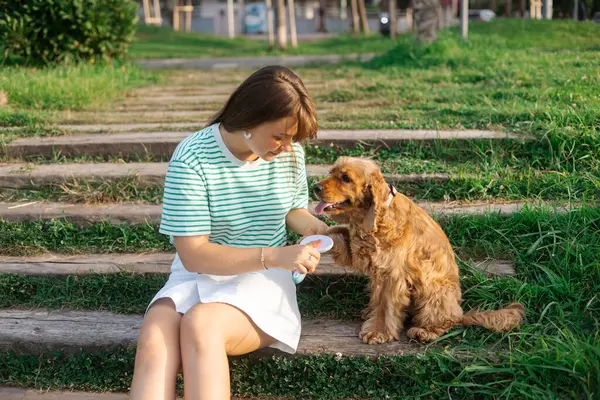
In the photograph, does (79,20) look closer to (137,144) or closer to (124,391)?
(137,144)

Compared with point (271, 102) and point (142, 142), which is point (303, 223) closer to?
point (271, 102)

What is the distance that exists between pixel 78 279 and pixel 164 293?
1.16 metres

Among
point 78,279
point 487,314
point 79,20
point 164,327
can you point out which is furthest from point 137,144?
point 79,20

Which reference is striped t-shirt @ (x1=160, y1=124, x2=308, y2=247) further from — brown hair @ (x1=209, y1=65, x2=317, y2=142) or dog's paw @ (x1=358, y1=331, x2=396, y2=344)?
dog's paw @ (x1=358, y1=331, x2=396, y2=344)

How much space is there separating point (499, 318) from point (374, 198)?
81 centimetres

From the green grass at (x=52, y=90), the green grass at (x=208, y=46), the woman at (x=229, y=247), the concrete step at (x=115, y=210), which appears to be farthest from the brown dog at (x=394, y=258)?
the green grass at (x=208, y=46)

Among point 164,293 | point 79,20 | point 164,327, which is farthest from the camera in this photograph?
point 79,20

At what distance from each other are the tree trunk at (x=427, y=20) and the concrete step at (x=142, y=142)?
490cm

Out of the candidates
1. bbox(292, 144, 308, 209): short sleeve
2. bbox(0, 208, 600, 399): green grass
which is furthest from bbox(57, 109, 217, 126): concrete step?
bbox(292, 144, 308, 209): short sleeve

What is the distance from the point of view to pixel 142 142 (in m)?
5.07

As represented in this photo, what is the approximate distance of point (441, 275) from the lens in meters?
3.21

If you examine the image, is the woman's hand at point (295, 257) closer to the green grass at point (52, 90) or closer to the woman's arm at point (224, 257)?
the woman's arm at point (224, 257)

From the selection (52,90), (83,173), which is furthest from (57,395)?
(52,90)

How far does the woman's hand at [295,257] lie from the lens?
272 centimetres
